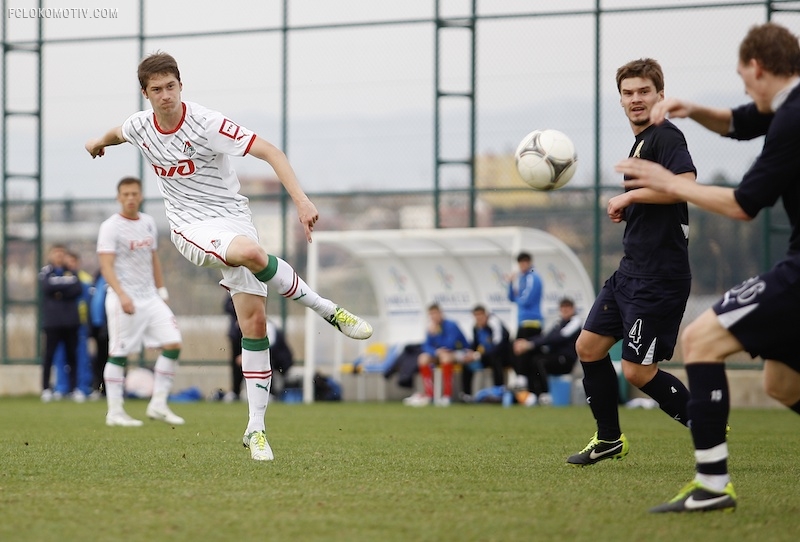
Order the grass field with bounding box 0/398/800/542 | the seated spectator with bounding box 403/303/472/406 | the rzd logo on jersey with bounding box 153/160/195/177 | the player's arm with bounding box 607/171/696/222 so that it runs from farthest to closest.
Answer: the seated spectator with bounding box 403/303/472/406
the rzd logo on jersey with bounding box 153/160/195/177
the player's arm with bounding box 607/171/696/222
the grass field with bounding box 0/398/800/542

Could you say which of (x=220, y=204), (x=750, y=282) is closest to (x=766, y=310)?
(x=750, y=282)

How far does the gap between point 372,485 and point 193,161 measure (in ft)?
8.30

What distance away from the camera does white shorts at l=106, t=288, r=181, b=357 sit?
11.0 metres

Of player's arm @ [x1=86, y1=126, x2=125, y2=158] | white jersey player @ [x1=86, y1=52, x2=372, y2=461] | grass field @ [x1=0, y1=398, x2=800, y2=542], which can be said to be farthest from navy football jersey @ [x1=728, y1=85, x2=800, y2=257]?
player's arm @ [x1=86, y1=126, x2=125, y2=158]

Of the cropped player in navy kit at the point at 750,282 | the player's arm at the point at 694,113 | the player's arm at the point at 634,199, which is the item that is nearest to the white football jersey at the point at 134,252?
the player's arm at the point at 634,199

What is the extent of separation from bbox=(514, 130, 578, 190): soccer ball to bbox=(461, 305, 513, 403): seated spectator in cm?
794

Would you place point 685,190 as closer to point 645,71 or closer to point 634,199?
point 634,199

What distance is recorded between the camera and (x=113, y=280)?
10.6 meters

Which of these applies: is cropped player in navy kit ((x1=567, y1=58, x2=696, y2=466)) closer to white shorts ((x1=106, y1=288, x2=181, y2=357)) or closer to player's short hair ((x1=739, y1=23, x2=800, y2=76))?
player's short hair ((x1=739, y1=23, x2=800, y2=76))

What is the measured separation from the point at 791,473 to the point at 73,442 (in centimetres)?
512

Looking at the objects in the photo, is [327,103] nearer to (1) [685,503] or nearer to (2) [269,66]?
(2) [269,66]

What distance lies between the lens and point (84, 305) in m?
17.5

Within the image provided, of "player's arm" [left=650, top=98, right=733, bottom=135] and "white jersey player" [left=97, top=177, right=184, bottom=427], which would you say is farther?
"white jersey player" [left=97, top=177, right=184, bottom=427]

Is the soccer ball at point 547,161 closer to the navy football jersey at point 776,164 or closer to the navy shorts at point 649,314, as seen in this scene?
the navy shorts at point 649,314
